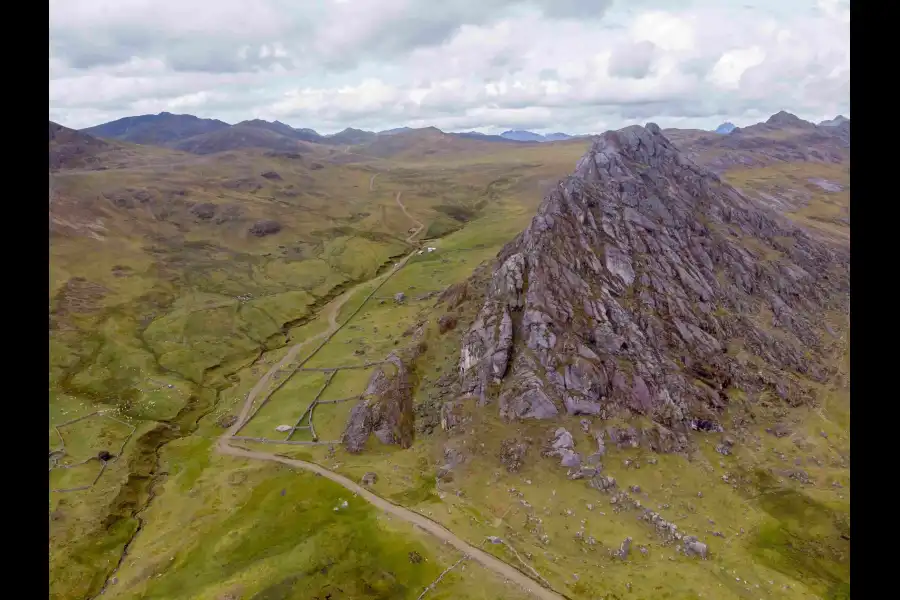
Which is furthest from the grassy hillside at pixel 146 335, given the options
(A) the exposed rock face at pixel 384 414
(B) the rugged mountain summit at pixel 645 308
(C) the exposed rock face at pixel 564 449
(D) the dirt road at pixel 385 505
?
(B) the rugged mountain summit at pixel 645 308

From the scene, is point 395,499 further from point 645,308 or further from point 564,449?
point 645,308

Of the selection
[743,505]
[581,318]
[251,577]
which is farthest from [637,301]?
[251,577]

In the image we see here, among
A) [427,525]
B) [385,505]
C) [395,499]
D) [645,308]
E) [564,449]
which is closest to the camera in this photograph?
[427,525]

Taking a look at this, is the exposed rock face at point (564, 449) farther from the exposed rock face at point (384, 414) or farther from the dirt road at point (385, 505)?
the exposed rock face at point (384, 414)

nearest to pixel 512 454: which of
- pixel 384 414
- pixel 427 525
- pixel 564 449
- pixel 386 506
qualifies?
pixel 564 449
